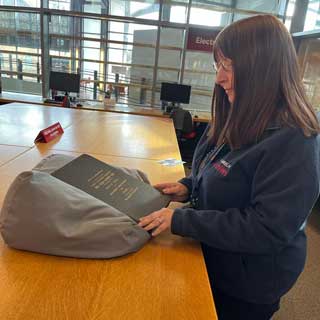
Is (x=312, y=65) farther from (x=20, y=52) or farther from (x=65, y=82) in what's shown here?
(x=20, y=52)

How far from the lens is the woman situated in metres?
0.72

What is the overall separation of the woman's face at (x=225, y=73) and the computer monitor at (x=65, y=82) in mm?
4701

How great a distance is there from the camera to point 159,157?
6.38 ft

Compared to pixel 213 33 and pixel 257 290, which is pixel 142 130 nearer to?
pixel 257 290

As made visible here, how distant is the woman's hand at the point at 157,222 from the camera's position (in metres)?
0.86

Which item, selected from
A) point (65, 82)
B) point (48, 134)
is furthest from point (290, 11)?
point (48, 134)

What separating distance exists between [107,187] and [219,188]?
0.37 m


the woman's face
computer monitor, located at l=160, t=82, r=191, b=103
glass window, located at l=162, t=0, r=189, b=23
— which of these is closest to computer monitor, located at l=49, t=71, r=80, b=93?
computer monitor, located at l=160, t=82, r=191, b=103

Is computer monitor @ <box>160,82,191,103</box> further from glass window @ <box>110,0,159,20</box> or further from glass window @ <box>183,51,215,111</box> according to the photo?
glass window @ <box>110,0,159,20</box>

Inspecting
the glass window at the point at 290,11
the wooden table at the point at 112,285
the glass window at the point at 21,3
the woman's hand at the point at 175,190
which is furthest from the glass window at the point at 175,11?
the wooden table at the point at 112,285

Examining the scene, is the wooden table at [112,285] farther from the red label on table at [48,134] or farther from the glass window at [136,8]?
the glass window at [136,8]

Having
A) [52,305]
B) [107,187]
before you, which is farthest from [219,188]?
[52,305]

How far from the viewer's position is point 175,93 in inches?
206

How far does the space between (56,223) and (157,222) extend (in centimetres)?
28
